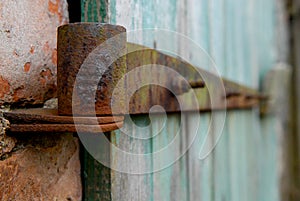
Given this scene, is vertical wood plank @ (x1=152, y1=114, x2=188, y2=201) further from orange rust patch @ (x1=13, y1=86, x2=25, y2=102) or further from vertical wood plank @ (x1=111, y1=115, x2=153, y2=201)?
orange rust patch @ (x1=13, y1=86, x2=25, y2=102)

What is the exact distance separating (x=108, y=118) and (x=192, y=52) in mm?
481

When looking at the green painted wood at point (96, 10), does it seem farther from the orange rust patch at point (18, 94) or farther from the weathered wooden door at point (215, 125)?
the orange rust patch at point (18, 94)

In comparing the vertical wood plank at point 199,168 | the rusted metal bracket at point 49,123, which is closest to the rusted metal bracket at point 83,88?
the rusted metal bracket at point 49,123

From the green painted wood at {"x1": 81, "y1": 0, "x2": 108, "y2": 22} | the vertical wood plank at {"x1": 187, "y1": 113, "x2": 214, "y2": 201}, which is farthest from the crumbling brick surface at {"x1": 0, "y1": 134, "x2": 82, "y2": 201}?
the vertical wood plank at {"x1": 187, "y1": 113, "x2": 214, "y2": 201}

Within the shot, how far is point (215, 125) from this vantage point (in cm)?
110

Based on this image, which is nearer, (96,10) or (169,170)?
(96,10)

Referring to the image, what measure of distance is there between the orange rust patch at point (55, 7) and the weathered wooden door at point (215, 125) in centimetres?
3

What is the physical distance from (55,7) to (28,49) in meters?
0.08

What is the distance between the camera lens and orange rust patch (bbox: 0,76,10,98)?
46 cm

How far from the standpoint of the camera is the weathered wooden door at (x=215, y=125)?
1.90 ft

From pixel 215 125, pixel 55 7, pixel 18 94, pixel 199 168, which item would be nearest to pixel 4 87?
pixel 18 94

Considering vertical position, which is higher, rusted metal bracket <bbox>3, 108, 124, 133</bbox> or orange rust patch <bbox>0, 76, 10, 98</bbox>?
orange rust patch <bbox>0, 76, 10, 98</bbox>

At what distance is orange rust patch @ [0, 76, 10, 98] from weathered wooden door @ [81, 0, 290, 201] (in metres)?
0.14

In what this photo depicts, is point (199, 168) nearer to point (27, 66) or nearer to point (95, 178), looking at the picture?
point (95, 178)
